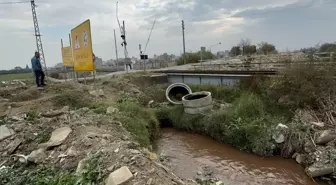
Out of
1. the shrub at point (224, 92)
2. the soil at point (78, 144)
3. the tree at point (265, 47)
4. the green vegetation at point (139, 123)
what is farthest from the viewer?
the tree at point (265, 47)

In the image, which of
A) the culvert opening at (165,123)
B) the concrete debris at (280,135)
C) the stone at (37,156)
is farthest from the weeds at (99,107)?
the concrete debris at (280,135)

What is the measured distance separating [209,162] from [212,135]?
1.94 m

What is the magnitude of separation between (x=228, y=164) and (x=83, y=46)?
6869 millimetres

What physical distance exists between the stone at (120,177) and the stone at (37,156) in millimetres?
1863

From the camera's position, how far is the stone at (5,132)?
19.0 feet

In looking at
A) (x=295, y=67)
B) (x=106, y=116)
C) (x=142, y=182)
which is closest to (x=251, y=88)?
(x=295, y=67)

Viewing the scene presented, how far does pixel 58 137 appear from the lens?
5570mm

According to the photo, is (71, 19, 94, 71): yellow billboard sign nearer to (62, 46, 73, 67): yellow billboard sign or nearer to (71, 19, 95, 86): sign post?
(71, 19, 95, 86): sign post

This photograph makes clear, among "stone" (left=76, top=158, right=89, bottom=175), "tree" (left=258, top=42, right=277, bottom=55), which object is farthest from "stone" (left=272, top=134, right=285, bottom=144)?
"tree" (left=258, top=42, right=277, bottom=55)

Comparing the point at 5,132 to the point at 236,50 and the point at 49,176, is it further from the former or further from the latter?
the point at 236,50

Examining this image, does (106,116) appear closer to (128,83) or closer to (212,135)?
(212,135)

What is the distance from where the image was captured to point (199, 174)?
6867mm

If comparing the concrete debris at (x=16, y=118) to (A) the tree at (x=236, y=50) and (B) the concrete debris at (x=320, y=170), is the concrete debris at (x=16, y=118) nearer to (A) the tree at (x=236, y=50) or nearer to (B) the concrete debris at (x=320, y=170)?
(B) the concrete debris at (x=320, y=170)

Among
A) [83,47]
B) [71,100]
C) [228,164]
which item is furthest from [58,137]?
[83,47]
